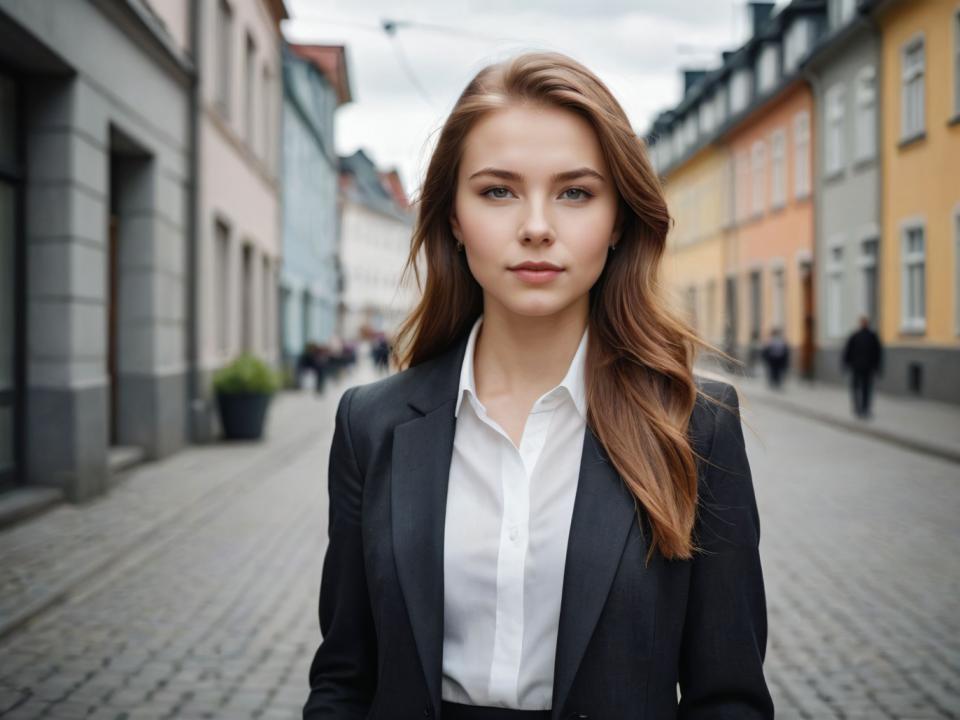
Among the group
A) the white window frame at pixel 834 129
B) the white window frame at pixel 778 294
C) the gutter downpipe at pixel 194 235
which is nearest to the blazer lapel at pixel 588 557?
the gutter downpipe at pixel 194 235

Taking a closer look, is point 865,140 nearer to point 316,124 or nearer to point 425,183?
point 316,124

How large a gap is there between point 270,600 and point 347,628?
13.9 ft

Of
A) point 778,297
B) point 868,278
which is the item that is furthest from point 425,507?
point 778,297

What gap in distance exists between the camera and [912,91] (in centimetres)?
2166

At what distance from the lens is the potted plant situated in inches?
571

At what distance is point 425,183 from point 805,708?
10.2 ft

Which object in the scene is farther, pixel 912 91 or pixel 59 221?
pixel 912 91

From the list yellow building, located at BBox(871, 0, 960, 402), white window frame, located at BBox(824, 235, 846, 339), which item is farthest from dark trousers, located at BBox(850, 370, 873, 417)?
white window frame, located at BBox(824, 235, 846, 339)

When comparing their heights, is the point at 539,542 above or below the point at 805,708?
above

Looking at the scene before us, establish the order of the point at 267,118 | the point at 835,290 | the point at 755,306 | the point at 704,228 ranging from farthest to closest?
the point at 704,228
the point at 755,306
the point at 835,290
the point at 267,118

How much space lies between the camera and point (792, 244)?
101 feet

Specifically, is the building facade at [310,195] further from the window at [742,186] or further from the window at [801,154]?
the window at [742,186]

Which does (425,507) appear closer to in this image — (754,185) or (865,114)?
(865,114)

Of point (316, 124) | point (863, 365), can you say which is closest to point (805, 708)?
point (863, 365)
